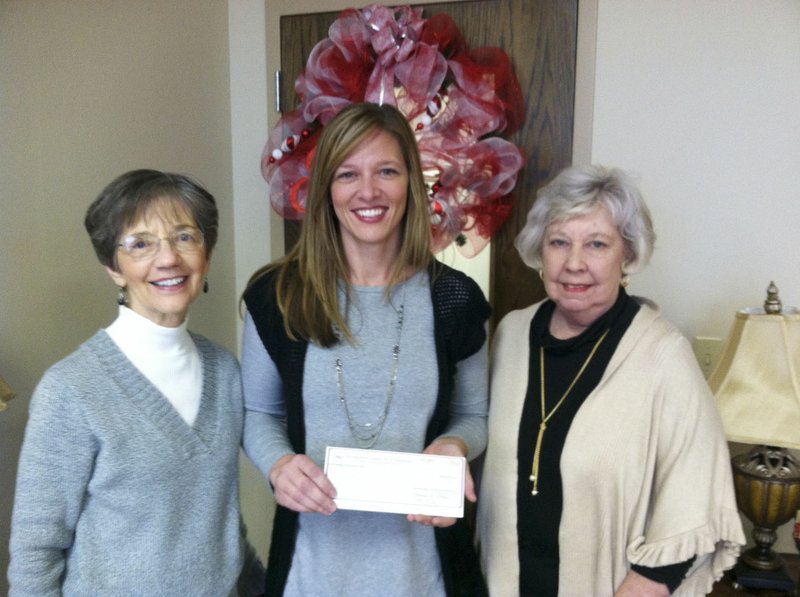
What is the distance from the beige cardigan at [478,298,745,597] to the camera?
1218 millimetres

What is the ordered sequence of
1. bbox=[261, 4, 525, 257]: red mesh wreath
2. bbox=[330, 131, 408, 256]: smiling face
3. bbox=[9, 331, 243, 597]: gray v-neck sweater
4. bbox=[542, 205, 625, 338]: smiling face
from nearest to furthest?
bbox=[9, 331, 243, 597]: gray v-neck sweater → bbox=[330, 131, 408, 256]: smiling face → bbox=[542, 205, 625, 338]: smiling face → bbox=[261, 4, 525, 257]: red mesh wreath

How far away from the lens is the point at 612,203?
1294 mm

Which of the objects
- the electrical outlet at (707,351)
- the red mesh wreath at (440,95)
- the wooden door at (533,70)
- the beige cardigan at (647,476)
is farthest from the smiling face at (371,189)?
the electrical outlet at (707,351)

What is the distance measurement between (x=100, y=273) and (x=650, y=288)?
1458 millimetres

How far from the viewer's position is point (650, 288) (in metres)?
1.89

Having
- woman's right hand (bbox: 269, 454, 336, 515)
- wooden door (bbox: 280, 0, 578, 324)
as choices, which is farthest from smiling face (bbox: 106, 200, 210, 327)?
wooden door (bbox: 280, 0, 578, 324)

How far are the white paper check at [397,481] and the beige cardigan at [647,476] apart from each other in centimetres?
30

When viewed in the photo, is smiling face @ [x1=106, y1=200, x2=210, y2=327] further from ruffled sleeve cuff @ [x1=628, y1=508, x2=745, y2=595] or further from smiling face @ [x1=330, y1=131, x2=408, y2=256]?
ruffled sleeve cuff @ [x1=628, y1=508, x2=745, y2=595]

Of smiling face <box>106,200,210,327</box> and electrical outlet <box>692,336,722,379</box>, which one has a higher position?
smiling face <box>106,200,210,327</box>

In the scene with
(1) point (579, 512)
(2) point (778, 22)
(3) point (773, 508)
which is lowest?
(3) point (773, 508)

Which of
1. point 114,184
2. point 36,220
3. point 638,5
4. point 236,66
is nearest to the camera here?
point 114,184

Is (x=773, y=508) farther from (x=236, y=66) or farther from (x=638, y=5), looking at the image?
(x=236, y=66)

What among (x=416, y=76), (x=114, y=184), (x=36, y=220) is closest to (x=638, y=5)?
(x=416, y=76)

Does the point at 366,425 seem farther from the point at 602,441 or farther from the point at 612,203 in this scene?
the point at 612,203
